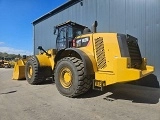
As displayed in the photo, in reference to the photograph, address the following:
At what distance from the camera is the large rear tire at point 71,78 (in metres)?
6.08

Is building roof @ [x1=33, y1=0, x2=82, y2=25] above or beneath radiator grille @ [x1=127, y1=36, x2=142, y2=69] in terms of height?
above

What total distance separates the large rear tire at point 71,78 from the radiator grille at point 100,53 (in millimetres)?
566

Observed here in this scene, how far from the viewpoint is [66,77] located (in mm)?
6707

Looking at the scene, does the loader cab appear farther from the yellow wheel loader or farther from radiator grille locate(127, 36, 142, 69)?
radiator grille locate(127, 36, 142, 69)

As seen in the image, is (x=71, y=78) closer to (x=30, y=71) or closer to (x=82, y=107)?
(x=82, y=107)

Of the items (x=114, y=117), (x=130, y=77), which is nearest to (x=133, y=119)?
(x=114, y=117)

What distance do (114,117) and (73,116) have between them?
981mm

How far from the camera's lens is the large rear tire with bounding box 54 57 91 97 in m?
6.08

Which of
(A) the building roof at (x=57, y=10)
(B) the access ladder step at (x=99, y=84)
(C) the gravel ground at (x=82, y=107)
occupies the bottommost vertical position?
(C) the gravel ground at (x=82, y=107)

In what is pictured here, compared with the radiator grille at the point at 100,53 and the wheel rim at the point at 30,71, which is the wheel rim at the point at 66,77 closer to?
the radiator grille at the point at 100,53

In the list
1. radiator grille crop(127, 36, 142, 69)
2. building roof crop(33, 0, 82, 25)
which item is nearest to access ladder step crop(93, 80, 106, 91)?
radiator grille crop(127, 36, 142, 69)

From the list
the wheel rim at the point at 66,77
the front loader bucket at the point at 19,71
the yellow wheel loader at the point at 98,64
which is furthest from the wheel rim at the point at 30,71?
the wheel rim at the point at 66,77

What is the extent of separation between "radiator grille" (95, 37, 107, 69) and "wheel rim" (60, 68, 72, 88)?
1.08 meters

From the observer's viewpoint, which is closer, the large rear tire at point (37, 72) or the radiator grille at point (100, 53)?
the radiator grille at point (100, 53)
